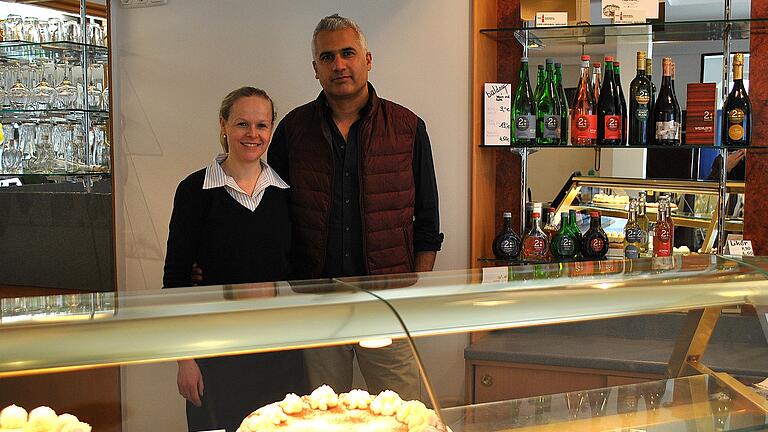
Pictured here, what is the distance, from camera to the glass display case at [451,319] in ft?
3.68

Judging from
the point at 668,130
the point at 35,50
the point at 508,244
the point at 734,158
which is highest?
the point at 35,50

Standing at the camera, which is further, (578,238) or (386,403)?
(578,238)

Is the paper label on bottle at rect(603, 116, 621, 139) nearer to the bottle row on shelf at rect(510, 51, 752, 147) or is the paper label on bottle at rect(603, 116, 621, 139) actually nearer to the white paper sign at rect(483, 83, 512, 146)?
the bottle row on shelf at rect(510, 51, 752, 147)

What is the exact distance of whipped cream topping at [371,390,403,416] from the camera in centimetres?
145

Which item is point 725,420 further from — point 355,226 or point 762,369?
point 355,226

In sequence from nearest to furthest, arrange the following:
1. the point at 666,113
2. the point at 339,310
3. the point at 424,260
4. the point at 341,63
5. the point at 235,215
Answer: the point at 339,310, the point at 235,215, the point at 341,63, the point at 424,260, the point at 666,113

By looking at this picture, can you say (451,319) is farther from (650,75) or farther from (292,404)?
(650,75)

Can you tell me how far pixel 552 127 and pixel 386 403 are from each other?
83.8 inches

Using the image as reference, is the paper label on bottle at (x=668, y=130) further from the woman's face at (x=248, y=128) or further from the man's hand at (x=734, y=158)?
the woman's face at (x=248, y=128)

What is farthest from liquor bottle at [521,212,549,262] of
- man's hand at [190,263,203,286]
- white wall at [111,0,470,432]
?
man's hand at [190,263,203,286]

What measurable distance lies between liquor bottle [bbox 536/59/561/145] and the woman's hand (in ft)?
7.76

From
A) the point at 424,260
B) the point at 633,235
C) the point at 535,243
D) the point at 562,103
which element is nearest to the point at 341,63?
the point at 424,260

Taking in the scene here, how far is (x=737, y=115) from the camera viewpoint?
3127 mm

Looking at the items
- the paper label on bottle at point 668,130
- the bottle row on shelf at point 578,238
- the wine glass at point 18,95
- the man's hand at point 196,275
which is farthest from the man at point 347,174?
the wine glass at point 18,95
